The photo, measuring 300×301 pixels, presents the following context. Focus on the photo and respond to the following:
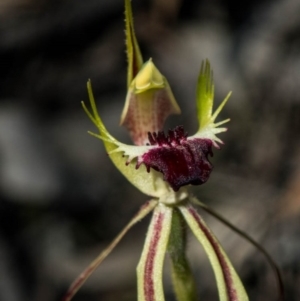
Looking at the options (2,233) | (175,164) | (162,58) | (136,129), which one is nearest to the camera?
(175,164)

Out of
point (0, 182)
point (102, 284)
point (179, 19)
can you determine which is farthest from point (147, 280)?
point (179, 19)

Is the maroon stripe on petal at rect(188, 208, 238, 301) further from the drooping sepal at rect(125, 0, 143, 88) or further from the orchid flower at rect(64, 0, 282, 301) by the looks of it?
the drooping sepal at rect(125, 0, 143, 88)

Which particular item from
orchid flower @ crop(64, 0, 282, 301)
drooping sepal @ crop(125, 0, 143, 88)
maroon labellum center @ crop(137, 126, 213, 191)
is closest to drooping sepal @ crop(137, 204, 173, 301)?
orchid flower @ crop(64, 0, 282, 301)

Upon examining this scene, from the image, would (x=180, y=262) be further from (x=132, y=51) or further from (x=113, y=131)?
(x=113, y=131)

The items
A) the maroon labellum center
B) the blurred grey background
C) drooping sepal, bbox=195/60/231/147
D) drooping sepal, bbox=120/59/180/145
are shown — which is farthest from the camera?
the blurred grey background

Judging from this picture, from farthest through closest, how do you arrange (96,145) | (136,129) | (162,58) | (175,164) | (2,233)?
(162,58)
(96,145)
(2,233)
(136,129)
(175,164)

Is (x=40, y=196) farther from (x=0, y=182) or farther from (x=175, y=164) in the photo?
(x=175, y=164)

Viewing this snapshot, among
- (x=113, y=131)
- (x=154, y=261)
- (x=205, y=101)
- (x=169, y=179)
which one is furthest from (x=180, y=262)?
(x=113, y=131)
